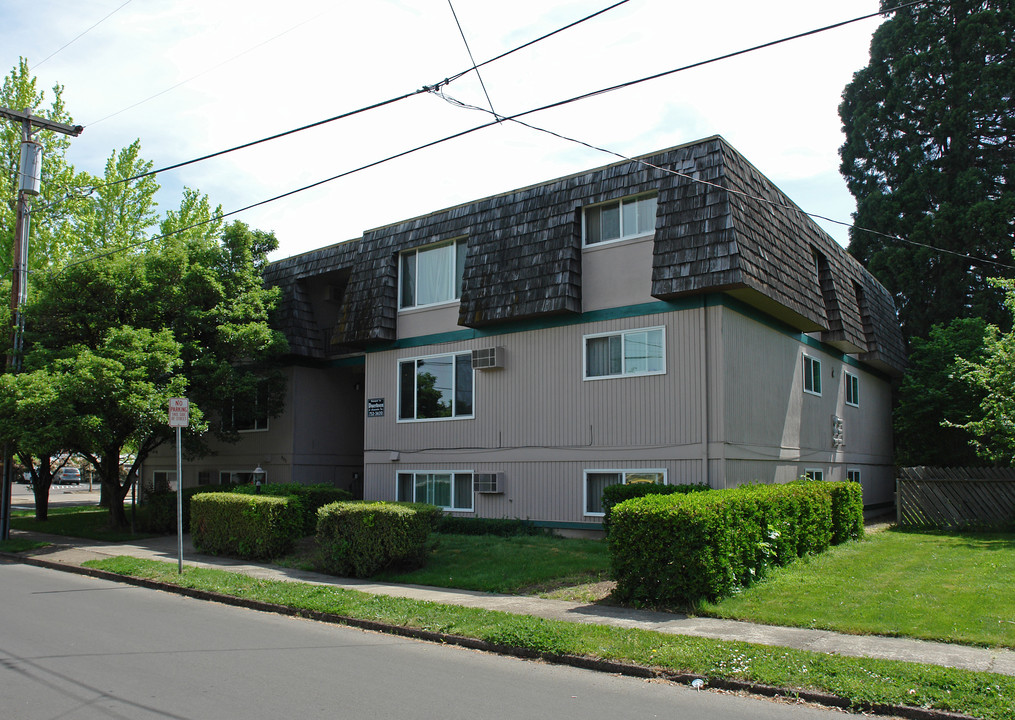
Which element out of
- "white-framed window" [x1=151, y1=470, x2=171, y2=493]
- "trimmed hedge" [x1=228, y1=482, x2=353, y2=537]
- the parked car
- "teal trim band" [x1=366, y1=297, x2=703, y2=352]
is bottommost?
the parked car

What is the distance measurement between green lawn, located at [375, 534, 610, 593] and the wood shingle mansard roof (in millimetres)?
4671

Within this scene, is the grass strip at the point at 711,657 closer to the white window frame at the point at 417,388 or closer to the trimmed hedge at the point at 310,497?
the trimmed hedge at the point at 310,497

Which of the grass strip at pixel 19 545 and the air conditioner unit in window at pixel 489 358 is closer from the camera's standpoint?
the grass strip at pixel 19 545

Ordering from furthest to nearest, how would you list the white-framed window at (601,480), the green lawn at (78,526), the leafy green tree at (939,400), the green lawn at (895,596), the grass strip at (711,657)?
the leafy green tree at (939,400), the green lawn at (78,526), the white-framed window at (601,480), the green lawn at (895,596), the grass strip at (711,657)

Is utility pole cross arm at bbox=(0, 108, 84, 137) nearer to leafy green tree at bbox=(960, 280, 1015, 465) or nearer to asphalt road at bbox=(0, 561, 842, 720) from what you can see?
asphalt road at bbox=(0, 561, 842, 720)

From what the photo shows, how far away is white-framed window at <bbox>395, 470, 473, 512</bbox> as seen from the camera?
1778 cm

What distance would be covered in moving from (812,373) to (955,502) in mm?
4192

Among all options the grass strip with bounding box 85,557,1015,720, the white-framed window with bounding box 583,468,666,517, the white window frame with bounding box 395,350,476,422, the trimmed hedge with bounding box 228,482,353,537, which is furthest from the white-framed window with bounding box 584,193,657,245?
the grass strip with bounding box 85,557,1015,720

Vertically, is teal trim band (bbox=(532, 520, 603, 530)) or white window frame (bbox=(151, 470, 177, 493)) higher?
white window frame (bbox=(151, 470, 177, 493))

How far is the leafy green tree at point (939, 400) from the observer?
2358cm

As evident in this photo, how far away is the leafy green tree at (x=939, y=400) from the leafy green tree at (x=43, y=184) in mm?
27510

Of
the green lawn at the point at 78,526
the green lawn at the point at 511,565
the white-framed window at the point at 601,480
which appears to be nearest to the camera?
the green lawn at the point at 511,565

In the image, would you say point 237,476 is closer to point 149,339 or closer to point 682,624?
point 149,339

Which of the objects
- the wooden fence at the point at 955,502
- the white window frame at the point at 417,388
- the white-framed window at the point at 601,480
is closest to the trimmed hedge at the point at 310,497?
the white window frame at the point at 417,388
